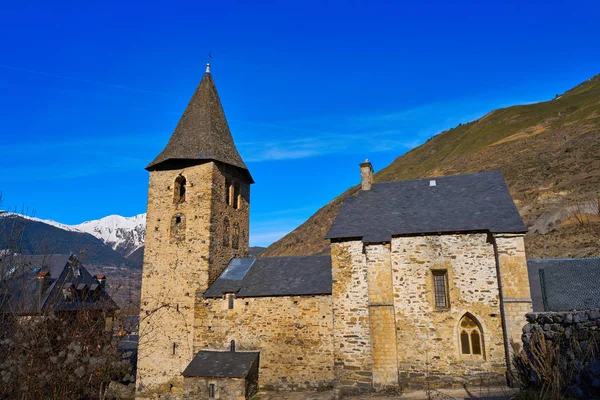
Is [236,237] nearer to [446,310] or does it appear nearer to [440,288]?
[440,288]

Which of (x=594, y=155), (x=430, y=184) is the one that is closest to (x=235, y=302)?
(x=430, y=184)

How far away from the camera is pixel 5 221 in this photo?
1105 cm

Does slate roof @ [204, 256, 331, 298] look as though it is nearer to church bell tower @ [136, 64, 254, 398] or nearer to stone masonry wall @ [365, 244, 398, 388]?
church bell tower @ [136, 64, 254, 398]

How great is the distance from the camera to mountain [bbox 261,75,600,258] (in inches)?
1266

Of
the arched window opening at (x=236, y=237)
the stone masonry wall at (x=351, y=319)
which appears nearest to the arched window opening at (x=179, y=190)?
the arched window opening at (x=236, y=237)

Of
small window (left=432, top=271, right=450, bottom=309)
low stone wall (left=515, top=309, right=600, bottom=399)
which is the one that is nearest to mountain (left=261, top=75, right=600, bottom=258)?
small window (left=432, top=271, right=450, bottom=309)

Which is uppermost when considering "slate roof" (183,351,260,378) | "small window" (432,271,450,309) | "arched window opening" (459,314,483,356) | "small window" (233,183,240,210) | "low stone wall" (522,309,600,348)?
"small window" (233,183,240,210)

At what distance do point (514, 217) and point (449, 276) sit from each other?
124 inches

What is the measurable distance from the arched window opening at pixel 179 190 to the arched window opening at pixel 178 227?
78 centimetres

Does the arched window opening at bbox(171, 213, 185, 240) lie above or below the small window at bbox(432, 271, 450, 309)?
above

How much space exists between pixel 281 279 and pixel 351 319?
3.75 metres

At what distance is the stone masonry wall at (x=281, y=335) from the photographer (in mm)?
15984

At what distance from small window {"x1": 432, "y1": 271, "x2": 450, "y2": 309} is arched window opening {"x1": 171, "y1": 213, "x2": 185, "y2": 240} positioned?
440 inches

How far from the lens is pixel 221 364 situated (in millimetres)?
16047
